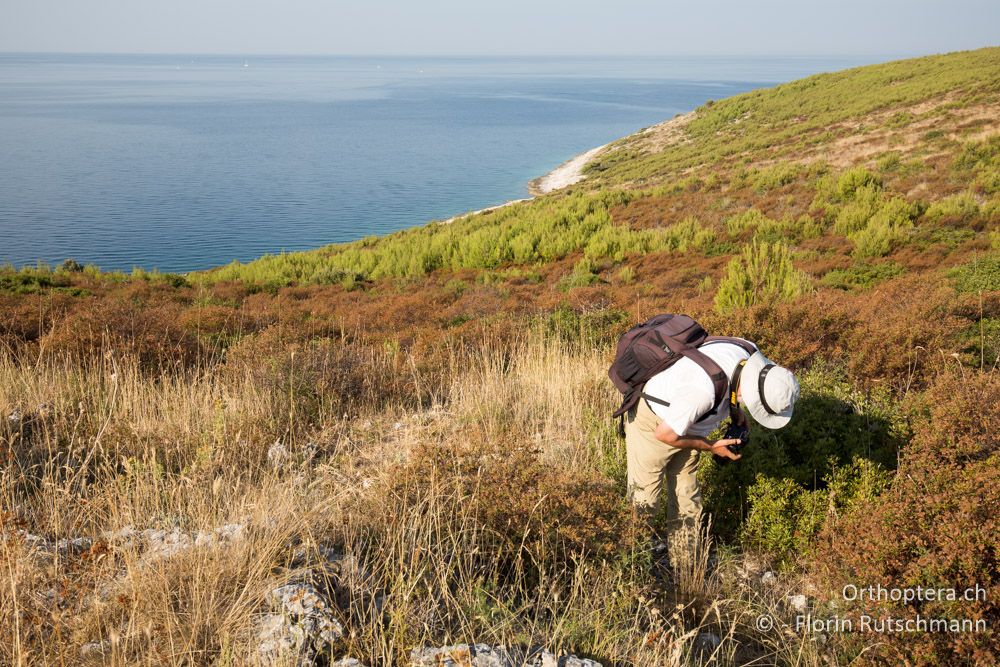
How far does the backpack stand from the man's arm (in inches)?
5.8

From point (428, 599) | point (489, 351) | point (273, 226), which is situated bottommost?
point (273, 226)

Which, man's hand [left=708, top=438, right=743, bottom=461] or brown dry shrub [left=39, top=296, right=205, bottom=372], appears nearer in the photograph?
man's hand [left=708, top=438, right=743, bottom=461]

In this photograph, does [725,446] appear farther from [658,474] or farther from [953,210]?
[953,210]

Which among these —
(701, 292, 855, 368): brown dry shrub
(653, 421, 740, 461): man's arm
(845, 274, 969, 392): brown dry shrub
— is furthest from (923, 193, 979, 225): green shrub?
(653, 421, 740, 461): man's arm

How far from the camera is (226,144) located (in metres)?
68.4

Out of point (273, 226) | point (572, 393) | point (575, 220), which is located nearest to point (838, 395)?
point (572, 393)

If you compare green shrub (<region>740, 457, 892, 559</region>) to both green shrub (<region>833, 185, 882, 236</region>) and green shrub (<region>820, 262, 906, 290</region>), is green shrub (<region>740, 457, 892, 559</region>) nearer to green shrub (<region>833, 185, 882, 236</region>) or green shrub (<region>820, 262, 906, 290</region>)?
green shrub (<region>820, 262, 906, 290</region>)

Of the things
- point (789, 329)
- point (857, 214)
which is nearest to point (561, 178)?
point (857, 214)

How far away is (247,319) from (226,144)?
65737mm

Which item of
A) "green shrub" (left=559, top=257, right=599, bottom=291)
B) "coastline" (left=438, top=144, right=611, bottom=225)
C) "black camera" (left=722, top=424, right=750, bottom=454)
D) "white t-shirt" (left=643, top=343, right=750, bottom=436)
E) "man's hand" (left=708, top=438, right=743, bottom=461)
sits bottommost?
"green shrub" (left=559, top=257, right=599, bottom=291)

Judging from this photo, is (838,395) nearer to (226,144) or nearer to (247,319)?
(247,319)

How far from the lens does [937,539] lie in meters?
2.99

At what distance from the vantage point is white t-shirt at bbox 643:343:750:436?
10.8ft

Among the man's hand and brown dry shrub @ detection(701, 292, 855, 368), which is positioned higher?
the man's hand
